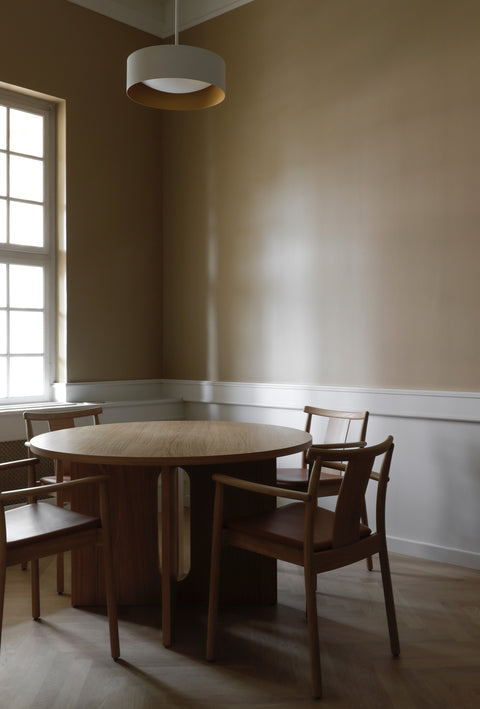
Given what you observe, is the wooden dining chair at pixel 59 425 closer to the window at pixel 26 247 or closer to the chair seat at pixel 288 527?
the window at pixel 26 247

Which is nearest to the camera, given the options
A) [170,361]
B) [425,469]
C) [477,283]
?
[477,283]

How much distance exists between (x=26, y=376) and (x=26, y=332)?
12.1 inches

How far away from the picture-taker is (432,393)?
3.60 m

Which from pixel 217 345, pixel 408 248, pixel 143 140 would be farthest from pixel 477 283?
pixel 143 140

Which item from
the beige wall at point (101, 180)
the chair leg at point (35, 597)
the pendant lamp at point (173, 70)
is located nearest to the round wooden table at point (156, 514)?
the chair leg at point (35, 597)

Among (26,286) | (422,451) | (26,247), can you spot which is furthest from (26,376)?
(422,451)

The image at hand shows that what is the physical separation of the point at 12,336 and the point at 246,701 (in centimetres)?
306

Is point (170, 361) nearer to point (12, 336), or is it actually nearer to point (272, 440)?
point (12, 336)

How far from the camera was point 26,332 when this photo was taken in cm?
452

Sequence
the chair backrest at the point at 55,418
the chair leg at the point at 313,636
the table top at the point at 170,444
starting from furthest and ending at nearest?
1. the chair backrest at the point at 55,418
2. the table top at the point at 170,444
3. the chair leg at the point at 313,636

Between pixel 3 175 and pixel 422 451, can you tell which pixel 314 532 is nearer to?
pixel 422 451

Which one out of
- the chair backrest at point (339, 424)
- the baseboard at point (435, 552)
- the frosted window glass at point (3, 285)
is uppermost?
the frosted window glass at point (3, 285)

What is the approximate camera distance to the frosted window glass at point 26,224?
444cm

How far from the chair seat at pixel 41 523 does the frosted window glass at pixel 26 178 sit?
2.61 metres
